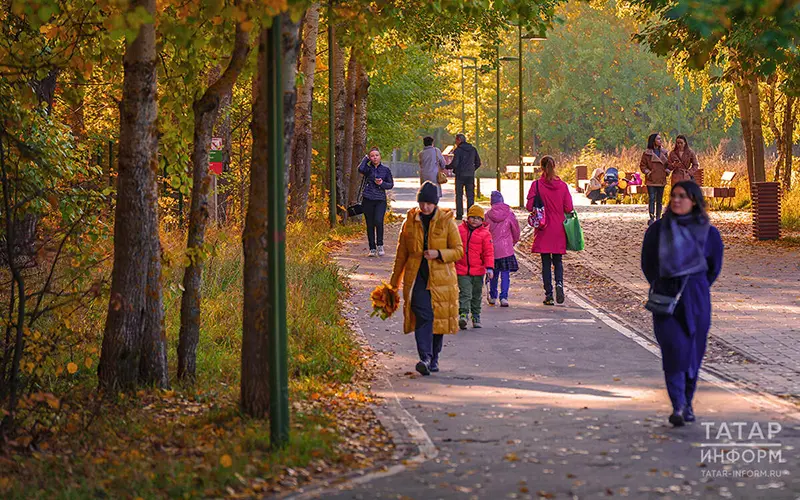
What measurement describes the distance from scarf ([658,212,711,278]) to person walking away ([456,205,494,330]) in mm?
5277

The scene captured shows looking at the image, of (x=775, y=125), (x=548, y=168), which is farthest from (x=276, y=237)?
(x=775, y=125)

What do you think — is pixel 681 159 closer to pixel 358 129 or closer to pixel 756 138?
pixel 756 138

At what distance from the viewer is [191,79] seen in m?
12.0

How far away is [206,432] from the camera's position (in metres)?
9.19

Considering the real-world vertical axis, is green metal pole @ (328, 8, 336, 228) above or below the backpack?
above

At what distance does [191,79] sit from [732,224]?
19827mm

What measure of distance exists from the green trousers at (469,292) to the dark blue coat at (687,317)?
5227 millimetres

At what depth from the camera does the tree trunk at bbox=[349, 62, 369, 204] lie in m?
31.9

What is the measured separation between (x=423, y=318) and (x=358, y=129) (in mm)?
21067

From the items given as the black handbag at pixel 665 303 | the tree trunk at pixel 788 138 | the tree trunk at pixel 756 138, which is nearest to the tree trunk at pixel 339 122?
the tree trunk at pixel 756 138

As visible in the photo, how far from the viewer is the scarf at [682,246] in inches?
360

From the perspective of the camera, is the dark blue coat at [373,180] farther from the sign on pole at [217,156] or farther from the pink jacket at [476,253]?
the pink jacket at [476,253]

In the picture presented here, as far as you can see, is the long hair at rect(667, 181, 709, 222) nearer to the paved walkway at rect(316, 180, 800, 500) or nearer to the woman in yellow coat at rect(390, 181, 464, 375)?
the paved walkway at rect(316, 180, 800, 500)

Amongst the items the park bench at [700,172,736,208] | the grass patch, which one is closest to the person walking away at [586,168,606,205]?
the park bench at [700,172,736,208]
